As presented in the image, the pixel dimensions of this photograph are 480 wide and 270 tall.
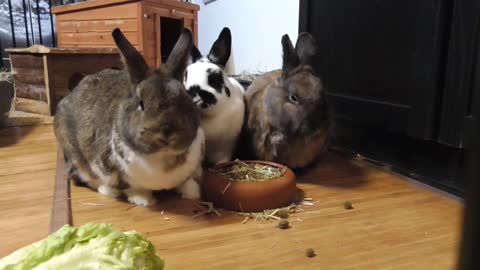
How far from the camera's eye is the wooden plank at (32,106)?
3336 millimetres

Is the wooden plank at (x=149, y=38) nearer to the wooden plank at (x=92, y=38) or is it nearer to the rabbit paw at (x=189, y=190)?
the wooden plank at (x=92, y=38)

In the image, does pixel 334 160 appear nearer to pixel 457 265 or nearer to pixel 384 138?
pixel 384 138

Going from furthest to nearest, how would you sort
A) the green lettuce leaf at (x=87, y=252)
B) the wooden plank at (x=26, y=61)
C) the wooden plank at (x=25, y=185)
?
1. the wooden plank at (x=26, y=61)
2. the wooden plank at (x=25, y=185)
3. the green lettuce leaf at (x=87, y=252)

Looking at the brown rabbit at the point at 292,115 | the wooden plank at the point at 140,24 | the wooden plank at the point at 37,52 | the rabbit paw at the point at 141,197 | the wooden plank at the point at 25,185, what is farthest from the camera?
the wooden plank at the point at 140,24

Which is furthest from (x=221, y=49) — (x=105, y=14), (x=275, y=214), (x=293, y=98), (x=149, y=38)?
(x=105, y=14)

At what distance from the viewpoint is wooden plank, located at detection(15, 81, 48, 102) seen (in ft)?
11.0

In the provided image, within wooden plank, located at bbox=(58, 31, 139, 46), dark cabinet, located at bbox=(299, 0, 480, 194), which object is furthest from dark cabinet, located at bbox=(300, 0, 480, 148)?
wooden plank, located at bbox=(58, 31, 139, 46)

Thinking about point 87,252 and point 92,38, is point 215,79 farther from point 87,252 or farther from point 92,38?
point 92,38

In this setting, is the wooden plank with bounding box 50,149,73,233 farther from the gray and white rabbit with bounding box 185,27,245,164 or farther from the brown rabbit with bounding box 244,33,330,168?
the brown rabbit with bounding box 244,33,330,168

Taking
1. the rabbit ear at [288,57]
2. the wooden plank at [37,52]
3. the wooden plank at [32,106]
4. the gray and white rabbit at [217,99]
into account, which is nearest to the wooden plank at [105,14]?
the wooden plank at [37,52]

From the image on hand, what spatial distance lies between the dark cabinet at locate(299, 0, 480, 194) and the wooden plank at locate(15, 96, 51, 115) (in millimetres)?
2074

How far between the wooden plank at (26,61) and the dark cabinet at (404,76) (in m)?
2.02

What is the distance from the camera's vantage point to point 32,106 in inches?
135

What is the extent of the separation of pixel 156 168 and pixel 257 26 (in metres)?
2.36
